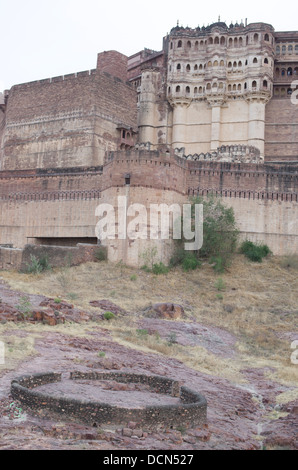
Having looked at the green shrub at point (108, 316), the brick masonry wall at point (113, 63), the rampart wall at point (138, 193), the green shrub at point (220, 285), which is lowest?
the green shrub at point (108, 316)

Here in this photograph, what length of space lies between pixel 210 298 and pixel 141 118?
2104cm

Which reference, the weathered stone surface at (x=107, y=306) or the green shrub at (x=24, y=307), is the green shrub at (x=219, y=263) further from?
the green shrub at (x=24, y=307)

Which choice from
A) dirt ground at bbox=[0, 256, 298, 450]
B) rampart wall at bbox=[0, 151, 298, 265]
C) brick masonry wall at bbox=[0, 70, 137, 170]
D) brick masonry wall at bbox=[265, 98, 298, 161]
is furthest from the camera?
brick masonry wall at bbox=[265, 98, 298, 161]

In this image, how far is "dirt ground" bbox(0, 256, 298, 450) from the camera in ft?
29.2

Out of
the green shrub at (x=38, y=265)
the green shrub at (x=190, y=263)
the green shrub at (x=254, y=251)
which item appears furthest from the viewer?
the green shrub at (x=254, y=251)

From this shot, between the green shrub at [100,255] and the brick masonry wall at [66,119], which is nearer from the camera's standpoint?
the green shrub at [100,255]

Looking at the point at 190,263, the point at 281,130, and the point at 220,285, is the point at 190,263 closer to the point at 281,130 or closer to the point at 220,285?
the point at 220,285

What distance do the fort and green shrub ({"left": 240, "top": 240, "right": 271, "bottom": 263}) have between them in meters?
4.40

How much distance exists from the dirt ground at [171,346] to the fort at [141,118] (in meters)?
6.78

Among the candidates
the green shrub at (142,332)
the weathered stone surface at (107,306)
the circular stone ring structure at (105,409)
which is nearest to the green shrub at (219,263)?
the weathered stone surface at (107,306)

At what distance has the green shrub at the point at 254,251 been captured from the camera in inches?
1043

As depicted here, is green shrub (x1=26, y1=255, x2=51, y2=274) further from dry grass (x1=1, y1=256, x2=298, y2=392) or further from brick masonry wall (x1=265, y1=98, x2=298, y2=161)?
brick masonry wall (x1=265, y1=98, x2=298, y2=161)

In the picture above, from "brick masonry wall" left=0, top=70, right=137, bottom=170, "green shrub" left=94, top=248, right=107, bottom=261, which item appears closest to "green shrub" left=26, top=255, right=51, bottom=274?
"green shrub" left=94, top=248, right=107, bottom=261

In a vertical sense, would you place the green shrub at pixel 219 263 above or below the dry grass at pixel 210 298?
above
